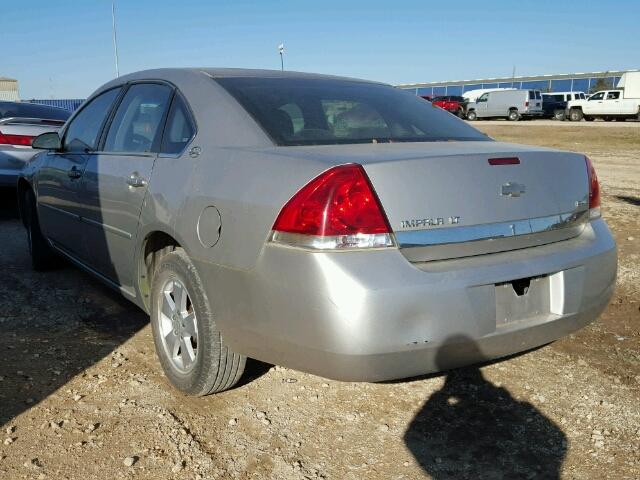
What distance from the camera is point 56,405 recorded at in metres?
2.79

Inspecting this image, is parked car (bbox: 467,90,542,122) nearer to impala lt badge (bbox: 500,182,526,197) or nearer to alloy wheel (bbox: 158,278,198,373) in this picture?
impala lt badge (bbox: 500,182,526,197)

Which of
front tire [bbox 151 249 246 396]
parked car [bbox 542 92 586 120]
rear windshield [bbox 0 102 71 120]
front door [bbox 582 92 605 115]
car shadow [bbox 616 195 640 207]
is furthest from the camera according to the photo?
parked car [bbox 542 92 586 120]

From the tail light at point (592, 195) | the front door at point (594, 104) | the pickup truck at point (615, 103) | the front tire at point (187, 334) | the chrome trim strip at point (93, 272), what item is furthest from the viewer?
the front door at point (594, 104)

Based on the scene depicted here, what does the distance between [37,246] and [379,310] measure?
3.84 metres

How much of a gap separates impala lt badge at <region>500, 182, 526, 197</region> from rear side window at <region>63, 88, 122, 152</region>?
2.56 m

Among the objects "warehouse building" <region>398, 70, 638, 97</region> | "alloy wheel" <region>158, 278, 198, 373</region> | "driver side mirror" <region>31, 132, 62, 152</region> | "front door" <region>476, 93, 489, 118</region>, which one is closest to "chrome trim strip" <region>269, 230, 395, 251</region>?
"alloy wheel" <region>158, 278, 198, 373</region>

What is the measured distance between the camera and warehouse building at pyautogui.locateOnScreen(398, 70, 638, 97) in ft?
176

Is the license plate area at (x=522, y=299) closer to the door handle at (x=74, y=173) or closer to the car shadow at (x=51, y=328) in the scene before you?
the car shadow at (x=51, y=328)

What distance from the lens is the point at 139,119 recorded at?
3.44 metres

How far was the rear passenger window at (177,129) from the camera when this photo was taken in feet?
9.55

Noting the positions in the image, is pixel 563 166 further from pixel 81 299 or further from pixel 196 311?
pixel 81 299

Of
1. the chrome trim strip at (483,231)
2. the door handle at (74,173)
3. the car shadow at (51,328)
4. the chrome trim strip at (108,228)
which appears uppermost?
the door handle at (74,173)

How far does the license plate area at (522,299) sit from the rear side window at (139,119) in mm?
1879

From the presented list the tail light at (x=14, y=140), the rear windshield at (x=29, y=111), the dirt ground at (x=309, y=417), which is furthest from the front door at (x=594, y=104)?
the dirt ground at (x=309, y=417)
